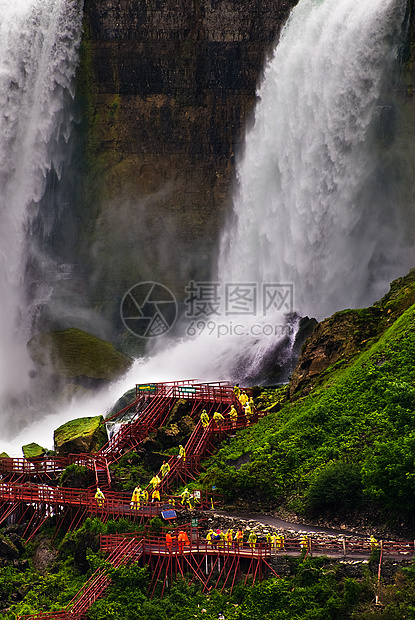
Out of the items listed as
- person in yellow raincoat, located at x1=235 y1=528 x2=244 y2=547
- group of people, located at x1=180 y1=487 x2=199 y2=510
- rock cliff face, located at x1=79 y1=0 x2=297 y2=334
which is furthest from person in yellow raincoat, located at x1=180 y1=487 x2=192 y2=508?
rock cliff face, located at x1=79 y1=0 x2=297 y2=334

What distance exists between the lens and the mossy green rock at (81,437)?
4166 centimetres

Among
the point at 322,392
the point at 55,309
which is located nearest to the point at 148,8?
the point at 55,309

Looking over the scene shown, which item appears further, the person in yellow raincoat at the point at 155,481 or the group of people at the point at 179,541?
the person in yellow raincoat at the point at 155,481

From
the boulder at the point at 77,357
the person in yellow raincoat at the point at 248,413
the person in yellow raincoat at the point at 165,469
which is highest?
the boulder at the point at 77,357

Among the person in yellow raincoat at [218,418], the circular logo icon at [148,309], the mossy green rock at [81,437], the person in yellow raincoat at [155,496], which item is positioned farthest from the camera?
the circular logo icon at [148,309]

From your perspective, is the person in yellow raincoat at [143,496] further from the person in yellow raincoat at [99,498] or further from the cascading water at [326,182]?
the cascading water at [326,182]

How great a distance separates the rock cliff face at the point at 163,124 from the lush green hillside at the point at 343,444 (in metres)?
27.2

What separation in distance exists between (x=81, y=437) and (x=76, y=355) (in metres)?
21.7

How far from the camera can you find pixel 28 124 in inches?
2650

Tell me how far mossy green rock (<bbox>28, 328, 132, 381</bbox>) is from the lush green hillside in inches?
867

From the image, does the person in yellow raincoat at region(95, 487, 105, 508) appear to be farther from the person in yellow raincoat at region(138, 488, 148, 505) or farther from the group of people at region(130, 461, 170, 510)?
the person in yellow raincoat at region(138, 488, 148, 505)

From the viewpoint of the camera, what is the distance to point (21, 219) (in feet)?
223

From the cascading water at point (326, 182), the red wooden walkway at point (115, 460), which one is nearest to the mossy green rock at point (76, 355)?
the cascading water at point (326, 182)

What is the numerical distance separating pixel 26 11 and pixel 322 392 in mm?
37121
